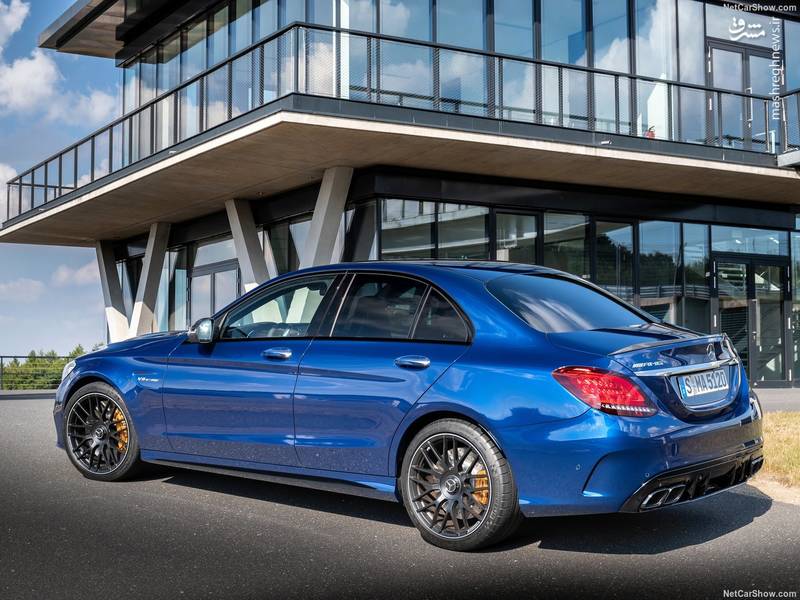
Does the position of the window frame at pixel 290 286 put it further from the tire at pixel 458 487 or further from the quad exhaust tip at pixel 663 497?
the quad exhaust tip at pixel 663 497

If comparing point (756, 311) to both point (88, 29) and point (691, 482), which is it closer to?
point (691, 482)

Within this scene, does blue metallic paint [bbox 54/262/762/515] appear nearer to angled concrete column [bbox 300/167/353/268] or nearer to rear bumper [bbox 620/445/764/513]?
rear bumper [bbox 620/445/764/513]

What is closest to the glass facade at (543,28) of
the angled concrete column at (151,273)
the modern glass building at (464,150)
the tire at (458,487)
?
the modern glass building at (464,150)

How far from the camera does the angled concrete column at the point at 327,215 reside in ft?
52.3

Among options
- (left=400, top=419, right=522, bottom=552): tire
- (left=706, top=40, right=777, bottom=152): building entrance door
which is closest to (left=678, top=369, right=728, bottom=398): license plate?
(left=400, top=419, right=522, bottom=552): tire

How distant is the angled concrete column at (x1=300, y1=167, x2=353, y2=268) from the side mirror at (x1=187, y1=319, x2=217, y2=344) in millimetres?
9582

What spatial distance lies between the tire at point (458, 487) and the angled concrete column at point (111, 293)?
73.5ft

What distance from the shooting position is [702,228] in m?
19.5

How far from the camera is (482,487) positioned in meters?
4.90

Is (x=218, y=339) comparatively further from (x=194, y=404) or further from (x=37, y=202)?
(x=37, y=202)

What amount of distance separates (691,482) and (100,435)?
437cm

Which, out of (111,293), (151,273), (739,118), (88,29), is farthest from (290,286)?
(111,293)

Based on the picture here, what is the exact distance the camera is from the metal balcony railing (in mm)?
13914

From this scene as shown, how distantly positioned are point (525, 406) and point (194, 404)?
2.52 m
